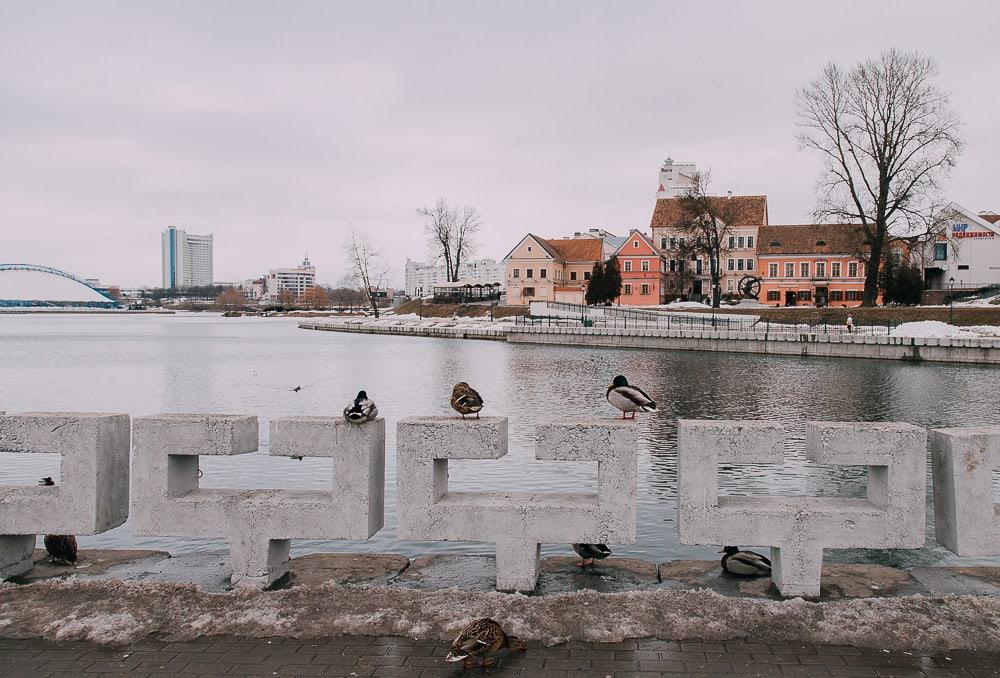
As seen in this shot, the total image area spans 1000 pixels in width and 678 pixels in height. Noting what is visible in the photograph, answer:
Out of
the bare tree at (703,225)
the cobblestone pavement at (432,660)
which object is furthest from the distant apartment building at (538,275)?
the cobblestone pavement at (432,660)

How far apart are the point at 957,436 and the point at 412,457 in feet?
13.6

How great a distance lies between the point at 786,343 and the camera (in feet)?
163

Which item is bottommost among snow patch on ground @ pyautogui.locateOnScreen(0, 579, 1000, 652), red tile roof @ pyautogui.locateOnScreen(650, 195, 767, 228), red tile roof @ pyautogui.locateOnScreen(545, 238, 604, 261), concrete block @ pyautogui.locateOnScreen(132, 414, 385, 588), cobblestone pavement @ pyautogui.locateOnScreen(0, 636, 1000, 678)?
cobblestone pavement @ pyautogui.locateOnScreen(0, 636, 1000, 678)

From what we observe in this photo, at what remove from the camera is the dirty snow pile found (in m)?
47.2

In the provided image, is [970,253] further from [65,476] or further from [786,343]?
[65,476]

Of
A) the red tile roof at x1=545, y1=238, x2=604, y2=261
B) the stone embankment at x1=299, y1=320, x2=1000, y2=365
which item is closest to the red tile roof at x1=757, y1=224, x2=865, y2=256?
the red tile roof at x1=545, y1=238, x2=604, y2=261

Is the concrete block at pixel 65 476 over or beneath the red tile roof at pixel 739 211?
beneath

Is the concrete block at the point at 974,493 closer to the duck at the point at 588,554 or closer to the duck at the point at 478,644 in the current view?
the duck at the point at 588,554

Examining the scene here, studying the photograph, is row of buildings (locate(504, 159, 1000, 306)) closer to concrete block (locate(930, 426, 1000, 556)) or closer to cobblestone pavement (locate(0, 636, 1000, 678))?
concrete block (locate(930, 426, 1000, 556))

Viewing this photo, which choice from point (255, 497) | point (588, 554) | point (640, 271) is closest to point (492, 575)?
point (588, 554)

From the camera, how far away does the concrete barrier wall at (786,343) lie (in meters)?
43.7

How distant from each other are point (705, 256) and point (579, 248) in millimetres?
18919

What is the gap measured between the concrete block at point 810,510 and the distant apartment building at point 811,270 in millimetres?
81980

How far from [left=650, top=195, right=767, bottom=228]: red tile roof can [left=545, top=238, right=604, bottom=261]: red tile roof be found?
820 centimetres
